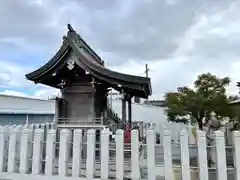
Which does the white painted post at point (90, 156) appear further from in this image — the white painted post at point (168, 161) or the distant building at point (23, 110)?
the distant building at point (23, 110)

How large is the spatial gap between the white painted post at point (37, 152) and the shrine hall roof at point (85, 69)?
219 cm

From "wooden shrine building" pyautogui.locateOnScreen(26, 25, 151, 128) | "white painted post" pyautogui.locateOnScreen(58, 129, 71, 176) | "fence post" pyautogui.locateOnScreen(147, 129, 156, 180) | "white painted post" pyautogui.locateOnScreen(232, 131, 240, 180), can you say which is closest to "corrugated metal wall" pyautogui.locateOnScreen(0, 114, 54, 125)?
"wooden shrine building" pyautogui.locateOnScreen(26, 25, 151, 128)

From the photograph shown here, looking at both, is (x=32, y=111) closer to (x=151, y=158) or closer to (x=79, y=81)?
(x=79, y=81)

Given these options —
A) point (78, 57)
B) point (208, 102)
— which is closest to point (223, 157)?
point (78, 57)

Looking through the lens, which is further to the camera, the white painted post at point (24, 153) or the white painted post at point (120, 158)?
the white painted post at point (24, 153)

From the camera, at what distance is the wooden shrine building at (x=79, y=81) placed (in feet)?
23.4

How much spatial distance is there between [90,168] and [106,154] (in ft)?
1.43

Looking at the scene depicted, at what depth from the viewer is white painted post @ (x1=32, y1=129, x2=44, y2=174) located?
226 inches

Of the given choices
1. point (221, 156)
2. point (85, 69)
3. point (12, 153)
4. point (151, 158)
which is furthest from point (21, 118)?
point (221, 156)

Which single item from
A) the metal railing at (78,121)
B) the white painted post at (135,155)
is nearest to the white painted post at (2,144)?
the metal railing at (78,121)

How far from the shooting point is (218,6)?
8359 millimetres

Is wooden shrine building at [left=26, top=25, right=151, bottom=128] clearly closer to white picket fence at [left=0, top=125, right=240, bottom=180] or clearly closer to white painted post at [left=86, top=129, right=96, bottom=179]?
white picket fence at [left=0, top=125, right=240, bottom=180]

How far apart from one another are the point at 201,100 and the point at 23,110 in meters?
13.0

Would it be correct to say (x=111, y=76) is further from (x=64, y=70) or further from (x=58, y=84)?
(x=58, y=84)
